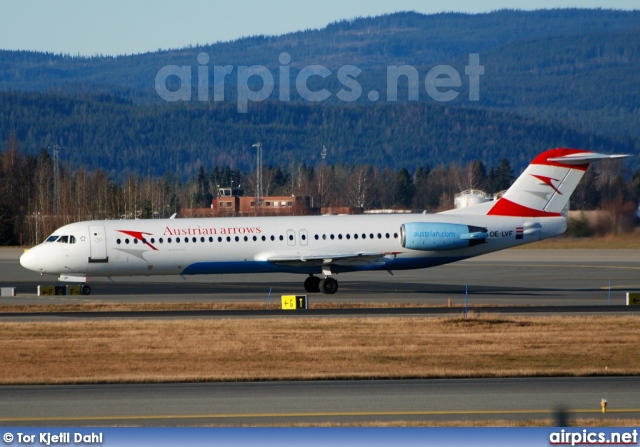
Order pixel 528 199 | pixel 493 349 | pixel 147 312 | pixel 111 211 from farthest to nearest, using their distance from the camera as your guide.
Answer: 1. pixel 111 211
2. pixel 528 199
3. pixel 147 312
4. pixel 493 349

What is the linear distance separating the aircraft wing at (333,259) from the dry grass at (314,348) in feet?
31.4

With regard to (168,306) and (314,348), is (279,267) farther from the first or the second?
(314,348)

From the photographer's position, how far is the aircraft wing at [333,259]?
40.2m

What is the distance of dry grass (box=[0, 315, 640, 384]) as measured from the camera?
69.2 feet

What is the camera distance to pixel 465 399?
59.0ft

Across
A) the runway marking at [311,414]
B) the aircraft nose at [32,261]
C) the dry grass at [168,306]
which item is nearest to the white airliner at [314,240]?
the aircraft nose at [32,261]

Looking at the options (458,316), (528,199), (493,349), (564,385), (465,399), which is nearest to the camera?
(465,399)

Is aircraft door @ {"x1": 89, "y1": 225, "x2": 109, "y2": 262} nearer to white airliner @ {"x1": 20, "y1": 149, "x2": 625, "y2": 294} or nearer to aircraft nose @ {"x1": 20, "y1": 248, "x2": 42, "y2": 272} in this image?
white airliner @ {"x1": 20, "y1": 149, "x2": 625, "y2": 294}

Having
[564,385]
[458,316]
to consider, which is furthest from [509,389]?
[458,316]

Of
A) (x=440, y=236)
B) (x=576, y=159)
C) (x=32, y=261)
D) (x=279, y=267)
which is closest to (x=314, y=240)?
(x=279, y=267)

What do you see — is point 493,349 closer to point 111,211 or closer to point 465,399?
point 465,399

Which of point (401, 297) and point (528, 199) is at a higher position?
point (528, 199)

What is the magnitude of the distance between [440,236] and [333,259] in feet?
14.8

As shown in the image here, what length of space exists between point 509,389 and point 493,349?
526cm
